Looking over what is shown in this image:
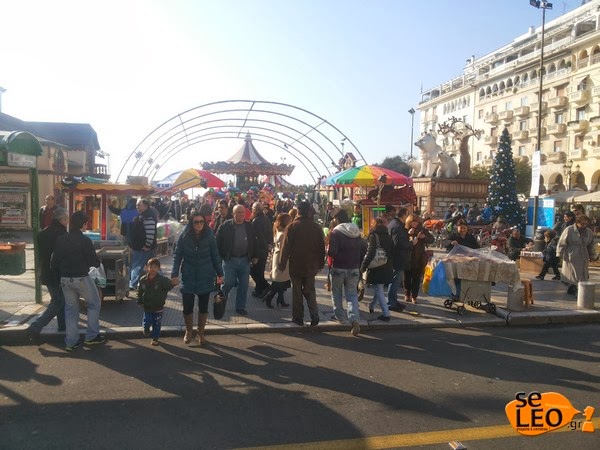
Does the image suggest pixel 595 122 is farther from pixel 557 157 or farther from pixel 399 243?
pixel 399 243

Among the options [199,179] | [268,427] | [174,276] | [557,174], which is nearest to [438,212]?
[199,179]

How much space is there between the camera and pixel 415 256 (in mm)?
8633

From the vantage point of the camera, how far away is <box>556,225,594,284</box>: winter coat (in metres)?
9.67

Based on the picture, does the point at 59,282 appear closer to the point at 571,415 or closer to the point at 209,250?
the point at 209,250

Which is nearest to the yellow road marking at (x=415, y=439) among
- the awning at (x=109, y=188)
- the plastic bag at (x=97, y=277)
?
the plastic bag at (x=97, y=277)

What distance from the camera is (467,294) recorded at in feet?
26.7

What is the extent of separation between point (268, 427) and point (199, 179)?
14408 mm

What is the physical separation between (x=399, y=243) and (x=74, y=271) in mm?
4725

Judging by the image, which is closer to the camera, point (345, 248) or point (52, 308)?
point (52, 308)

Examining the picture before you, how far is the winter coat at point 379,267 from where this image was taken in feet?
24.4

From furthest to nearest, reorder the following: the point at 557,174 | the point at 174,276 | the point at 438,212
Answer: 1. the point at 557,174
2. the point at 438,212
3. the point at 174,276

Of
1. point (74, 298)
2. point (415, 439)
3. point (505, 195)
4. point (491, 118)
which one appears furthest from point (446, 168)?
point (491, 118)

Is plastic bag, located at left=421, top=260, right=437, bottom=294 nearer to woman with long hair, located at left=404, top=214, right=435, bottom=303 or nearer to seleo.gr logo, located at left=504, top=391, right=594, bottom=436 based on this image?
woman with long hair, located at left=404, top=214, right=435, bottom=303

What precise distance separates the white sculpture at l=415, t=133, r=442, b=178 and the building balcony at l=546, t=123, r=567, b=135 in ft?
99.0
